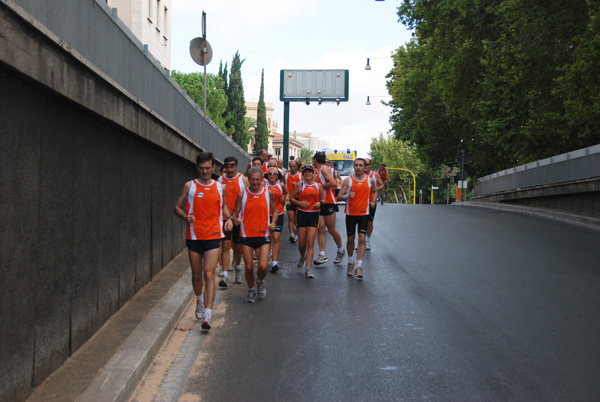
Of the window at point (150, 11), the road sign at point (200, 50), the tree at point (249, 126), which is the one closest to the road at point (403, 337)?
the road sign at point (200, 50)

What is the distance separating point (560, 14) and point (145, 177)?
46.8 feet

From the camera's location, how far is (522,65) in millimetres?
22969

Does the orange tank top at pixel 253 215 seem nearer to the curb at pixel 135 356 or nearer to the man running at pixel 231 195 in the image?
the man running at pixel 231 195

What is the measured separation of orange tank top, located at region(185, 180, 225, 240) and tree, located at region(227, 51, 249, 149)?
72.6m

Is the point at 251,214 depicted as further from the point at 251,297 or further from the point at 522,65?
the point at 522,65

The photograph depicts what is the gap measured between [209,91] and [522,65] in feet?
163

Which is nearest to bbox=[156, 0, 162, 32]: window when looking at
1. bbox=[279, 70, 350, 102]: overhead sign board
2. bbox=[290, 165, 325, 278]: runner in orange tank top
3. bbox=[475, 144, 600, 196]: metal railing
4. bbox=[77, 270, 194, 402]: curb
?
bbox=[279, 70, 350, 102]: overhead sign board

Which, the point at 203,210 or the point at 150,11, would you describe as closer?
the point at 203,210

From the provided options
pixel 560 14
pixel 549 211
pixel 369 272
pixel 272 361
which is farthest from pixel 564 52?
pixel 272 361

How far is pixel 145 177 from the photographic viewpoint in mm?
9391

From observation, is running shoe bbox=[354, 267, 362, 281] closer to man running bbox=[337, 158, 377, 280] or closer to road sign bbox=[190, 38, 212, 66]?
man running bbox=[337, 158, 377, 280]

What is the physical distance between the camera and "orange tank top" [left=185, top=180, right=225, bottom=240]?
752 centimetres

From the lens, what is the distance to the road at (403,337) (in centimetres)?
545

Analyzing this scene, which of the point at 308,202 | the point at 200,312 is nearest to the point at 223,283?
the point at 308,202
